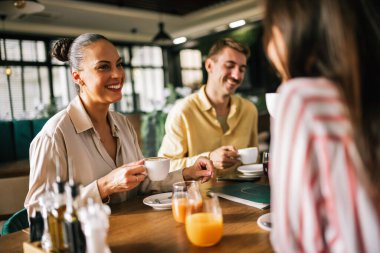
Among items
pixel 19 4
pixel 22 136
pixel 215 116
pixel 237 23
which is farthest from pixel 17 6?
pixel 237 23

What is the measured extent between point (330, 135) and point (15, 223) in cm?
125

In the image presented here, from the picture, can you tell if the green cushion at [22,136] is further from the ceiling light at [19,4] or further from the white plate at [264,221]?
the white plate at [264,221]

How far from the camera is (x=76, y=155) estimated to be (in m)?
1.55

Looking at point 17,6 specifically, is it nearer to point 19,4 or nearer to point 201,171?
point 19,4

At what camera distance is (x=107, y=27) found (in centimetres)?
930

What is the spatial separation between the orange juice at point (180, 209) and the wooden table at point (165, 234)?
2 centimetres

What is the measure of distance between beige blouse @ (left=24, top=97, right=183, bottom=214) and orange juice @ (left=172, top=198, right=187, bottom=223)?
35 centimetres

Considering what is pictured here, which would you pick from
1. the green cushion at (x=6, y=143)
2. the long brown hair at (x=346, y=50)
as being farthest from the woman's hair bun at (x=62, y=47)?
the green cushion at (x=6, y=143)

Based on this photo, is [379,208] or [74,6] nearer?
[379,208]

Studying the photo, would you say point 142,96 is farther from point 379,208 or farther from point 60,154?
point 379,208

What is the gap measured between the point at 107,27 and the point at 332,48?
368 inches

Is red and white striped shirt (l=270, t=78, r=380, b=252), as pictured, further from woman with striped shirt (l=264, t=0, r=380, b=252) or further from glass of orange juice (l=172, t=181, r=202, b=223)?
glass of orange juice (l=172, t=181, r=202, b=223)

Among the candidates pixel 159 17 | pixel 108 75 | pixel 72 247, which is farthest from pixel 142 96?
pixel 72 247

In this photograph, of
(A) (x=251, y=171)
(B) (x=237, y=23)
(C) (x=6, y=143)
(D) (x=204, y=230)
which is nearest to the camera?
(D) (x=204, y=230)
